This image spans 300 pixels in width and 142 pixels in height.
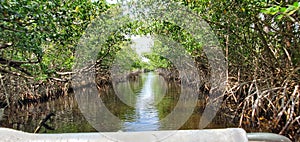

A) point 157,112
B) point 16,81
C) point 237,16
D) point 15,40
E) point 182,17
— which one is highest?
point 182,17

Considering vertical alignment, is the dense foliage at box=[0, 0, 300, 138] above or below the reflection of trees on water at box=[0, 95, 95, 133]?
above

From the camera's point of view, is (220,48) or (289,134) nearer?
(289,134)

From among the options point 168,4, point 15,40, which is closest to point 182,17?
point 168,4

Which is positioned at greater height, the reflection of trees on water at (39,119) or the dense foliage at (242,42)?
the dense foliage at (242,42)

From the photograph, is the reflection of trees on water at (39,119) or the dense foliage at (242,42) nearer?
the dense foliage at (242,42)

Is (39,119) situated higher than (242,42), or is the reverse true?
(242,42)

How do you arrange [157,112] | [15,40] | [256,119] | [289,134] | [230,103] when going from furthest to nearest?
[157,112], [230,103], [256,119], [289,134], [15,40]

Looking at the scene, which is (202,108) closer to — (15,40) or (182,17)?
(182,17)

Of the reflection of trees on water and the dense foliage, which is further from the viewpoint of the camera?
the reflection of trees on water

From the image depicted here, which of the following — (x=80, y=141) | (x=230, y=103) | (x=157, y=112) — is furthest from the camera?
(x=157, y=112)

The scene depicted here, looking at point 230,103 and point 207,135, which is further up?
point 207,135

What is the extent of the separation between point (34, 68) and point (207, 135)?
4.47 meters

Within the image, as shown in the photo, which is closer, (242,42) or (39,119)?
(242,42)

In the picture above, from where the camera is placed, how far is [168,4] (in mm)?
8391
